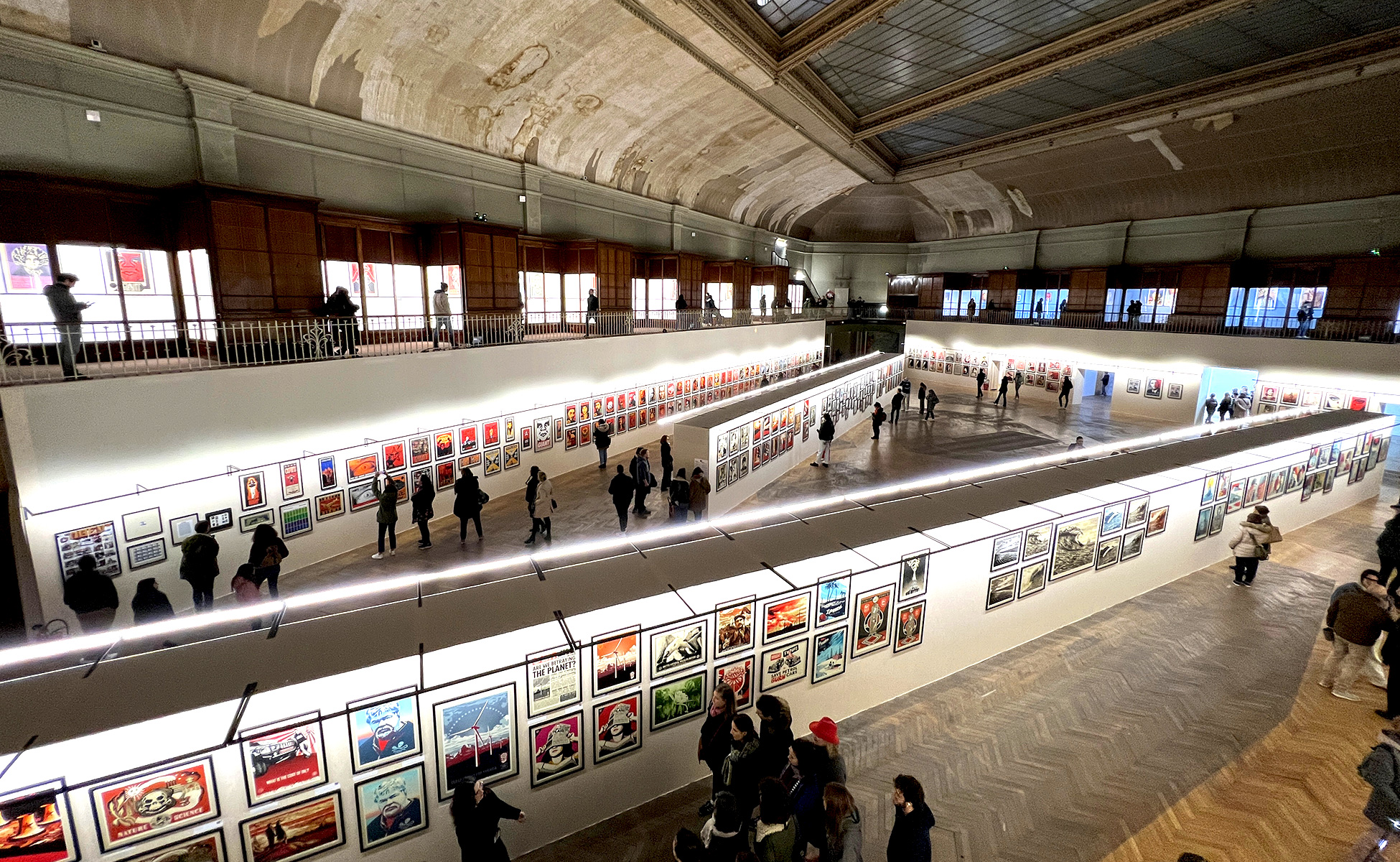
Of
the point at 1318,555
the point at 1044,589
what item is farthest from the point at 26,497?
the point at 1318,555

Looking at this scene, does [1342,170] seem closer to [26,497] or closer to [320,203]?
[320,203]

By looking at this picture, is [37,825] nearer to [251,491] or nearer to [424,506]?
[251,491]

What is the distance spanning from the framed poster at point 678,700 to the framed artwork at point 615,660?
0.31 metres

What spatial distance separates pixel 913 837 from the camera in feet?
11.9

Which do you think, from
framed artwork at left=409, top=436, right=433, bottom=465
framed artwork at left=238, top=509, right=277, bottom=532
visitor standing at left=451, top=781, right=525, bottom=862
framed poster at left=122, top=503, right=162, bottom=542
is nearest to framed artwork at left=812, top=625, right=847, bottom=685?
visitor standing at left=451, top=781, right=525, bottom=862

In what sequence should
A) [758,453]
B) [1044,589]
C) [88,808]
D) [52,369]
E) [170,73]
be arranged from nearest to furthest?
[88,808] → [1044,589] → [52,369] → [170,73] → [758,453]

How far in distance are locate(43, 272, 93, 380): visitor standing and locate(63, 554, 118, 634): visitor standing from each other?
2.50 meters

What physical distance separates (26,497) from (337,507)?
381 centimetres

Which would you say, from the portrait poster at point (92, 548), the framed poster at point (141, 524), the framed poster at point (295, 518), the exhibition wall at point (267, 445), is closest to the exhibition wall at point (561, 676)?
the portrait poster at point (92, 548)

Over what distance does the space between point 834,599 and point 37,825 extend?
526 centimetres

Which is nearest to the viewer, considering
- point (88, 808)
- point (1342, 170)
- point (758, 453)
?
point (88, 808)

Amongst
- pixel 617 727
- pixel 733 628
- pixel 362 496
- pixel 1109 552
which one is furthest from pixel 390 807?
pixel 1109 552

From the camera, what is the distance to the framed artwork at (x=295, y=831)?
11.6ft

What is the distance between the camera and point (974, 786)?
537 cm
